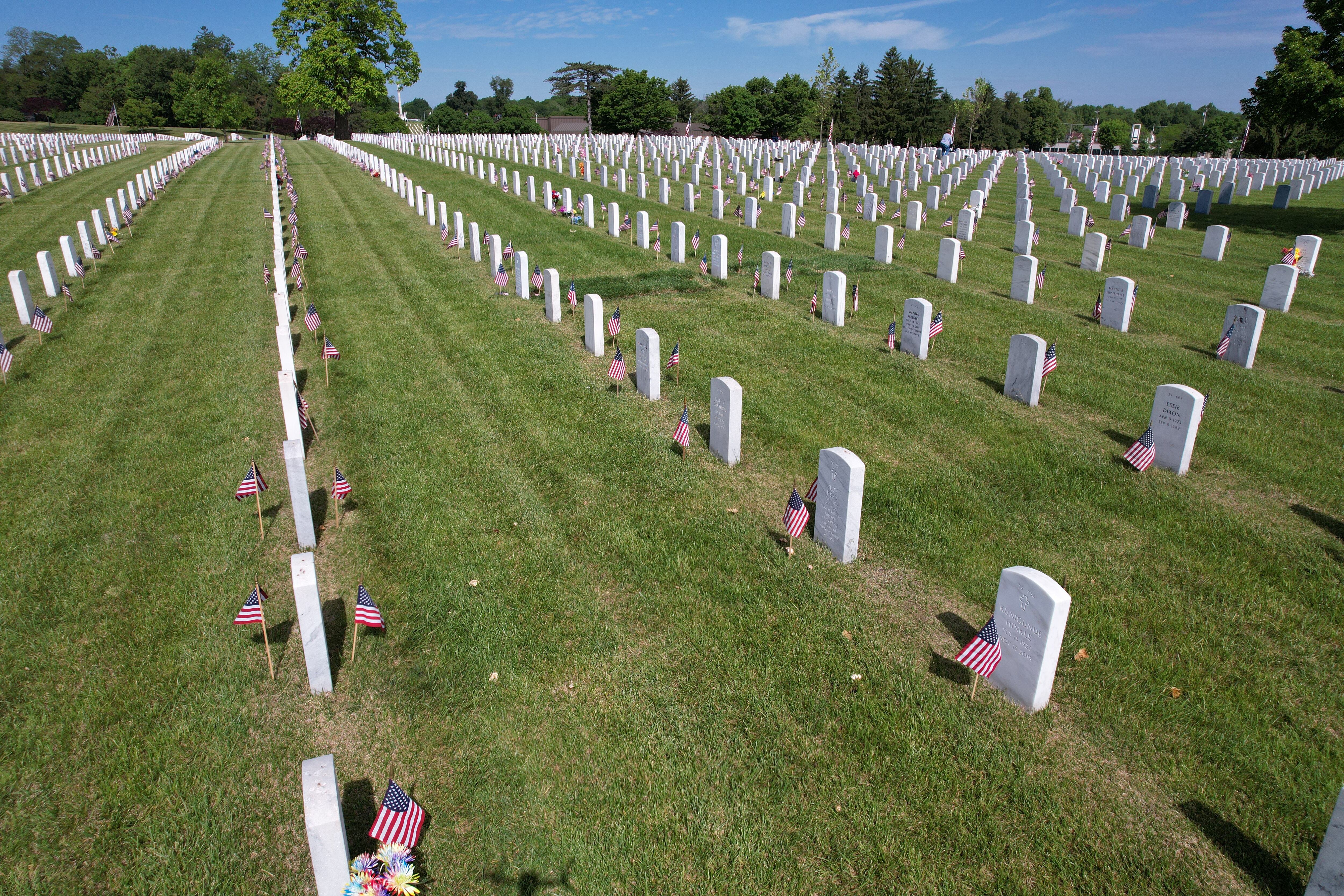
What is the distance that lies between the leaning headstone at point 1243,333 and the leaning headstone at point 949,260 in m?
5.39

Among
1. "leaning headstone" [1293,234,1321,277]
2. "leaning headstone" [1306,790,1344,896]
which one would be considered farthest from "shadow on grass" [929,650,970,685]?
"leaning headstone" [1293,234,1321,277]

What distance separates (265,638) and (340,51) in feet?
229

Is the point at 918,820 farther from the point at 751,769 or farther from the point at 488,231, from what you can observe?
the point at 488,231

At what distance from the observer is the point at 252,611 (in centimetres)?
536

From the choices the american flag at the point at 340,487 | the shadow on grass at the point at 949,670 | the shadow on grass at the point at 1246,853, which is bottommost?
the shadow on grass at the point at 1246,853

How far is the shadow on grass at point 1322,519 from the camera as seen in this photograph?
683cm

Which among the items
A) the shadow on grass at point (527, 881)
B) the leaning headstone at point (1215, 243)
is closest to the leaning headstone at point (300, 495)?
the shadow on grass at point (527, 881)

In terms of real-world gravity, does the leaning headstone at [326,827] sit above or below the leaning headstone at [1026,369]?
below

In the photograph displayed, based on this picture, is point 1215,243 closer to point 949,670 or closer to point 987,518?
point 987,518

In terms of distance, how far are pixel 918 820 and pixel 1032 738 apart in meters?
1.06

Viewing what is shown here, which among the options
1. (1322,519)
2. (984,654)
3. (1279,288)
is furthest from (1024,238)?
(984,654)

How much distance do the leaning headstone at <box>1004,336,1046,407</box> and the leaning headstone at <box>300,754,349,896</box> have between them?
8938 mm

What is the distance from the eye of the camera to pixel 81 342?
12.5 meters

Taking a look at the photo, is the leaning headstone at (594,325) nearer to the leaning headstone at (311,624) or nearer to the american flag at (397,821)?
the leaning headstone at (311,624)
